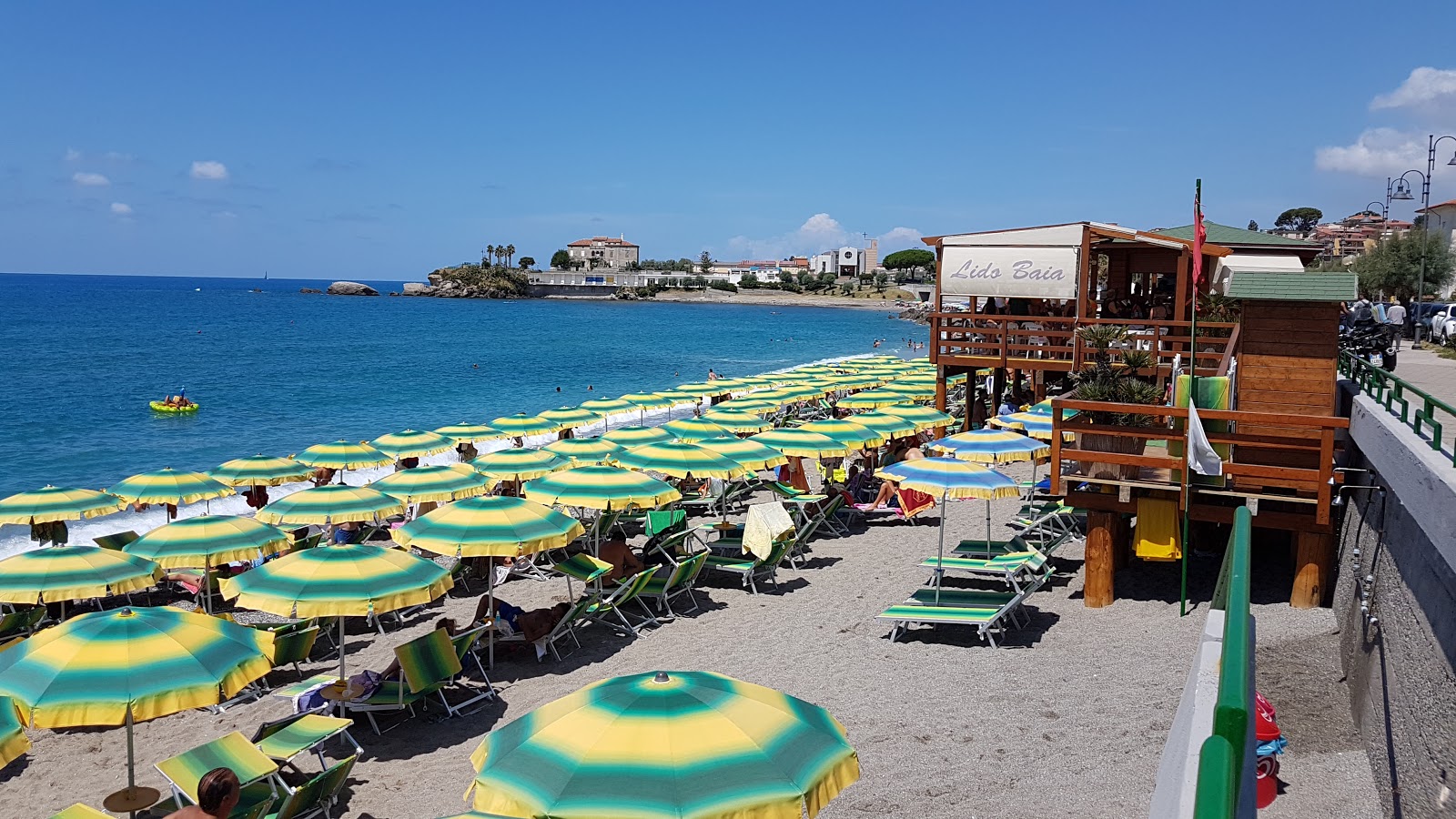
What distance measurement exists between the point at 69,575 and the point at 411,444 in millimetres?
7843

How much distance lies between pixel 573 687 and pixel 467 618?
2.63m

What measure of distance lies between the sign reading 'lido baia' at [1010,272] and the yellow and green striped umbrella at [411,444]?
9.16 m

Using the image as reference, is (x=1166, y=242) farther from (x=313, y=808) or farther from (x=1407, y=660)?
(x=313, y=808)

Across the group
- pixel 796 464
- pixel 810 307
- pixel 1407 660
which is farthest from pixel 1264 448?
pixel 810 307

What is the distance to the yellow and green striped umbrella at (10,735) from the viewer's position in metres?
Result: 4.96

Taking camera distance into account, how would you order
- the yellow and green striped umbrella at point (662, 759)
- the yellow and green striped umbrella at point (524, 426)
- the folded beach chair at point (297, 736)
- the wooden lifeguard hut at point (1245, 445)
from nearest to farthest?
the yellow and green striped umbrella at point (662, 759) < the folded beach chair at point (297, 736) < the wooden lifeguard hut at point (1245, 445) < the yellow and green striped umbrella at point (524, 426)

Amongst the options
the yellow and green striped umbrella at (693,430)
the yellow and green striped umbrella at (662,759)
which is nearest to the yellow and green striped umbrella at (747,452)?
the yellow and green striped umbrella at (693,430)

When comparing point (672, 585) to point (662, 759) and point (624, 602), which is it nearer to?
point (624, 602)

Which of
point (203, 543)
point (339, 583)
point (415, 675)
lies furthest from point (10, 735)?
point (203, 543)

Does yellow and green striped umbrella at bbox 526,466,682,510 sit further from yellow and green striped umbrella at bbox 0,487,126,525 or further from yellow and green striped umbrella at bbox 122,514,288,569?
yellow and green striped umbrella at bbox 0,487,126,525

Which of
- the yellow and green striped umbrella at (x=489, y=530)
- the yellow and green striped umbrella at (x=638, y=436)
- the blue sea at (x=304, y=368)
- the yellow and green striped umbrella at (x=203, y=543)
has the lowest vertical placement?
the blue sea at (x=304, y=368)

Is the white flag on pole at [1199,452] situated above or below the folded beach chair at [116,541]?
above

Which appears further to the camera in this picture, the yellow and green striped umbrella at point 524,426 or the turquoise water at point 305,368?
the turquoise water at point 305,368

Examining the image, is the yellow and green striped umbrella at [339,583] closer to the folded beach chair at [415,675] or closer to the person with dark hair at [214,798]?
the folded beach chair at [415,675]
